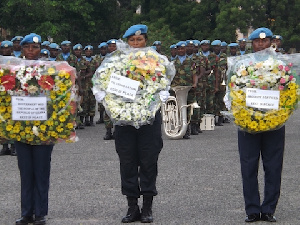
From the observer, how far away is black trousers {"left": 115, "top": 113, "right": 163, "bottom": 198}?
30.3 ft

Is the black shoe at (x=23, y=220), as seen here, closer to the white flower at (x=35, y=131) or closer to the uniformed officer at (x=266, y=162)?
the white flower at (x=35, y=131)

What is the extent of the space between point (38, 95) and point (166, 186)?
311cm

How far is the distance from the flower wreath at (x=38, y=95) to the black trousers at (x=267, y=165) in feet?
5.77

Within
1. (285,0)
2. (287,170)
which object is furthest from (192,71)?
(285,0)

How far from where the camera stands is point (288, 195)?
10844mm

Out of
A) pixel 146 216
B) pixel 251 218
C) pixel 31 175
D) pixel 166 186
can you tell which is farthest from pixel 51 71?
pixel 166 186

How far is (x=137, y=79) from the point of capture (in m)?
9.19

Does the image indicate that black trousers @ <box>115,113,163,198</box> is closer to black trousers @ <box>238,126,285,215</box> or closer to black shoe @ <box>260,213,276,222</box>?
black trousers @ <box>238,126,285,215</box>

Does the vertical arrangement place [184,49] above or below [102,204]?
above

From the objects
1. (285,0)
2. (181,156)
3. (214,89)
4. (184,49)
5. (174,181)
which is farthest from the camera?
(285,0)

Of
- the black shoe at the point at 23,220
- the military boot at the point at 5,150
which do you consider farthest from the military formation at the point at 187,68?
the black shoe at the point at 23,220

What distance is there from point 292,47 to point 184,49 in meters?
29.5

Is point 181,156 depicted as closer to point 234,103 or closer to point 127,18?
point 234,103

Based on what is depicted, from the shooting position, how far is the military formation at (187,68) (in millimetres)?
18562
